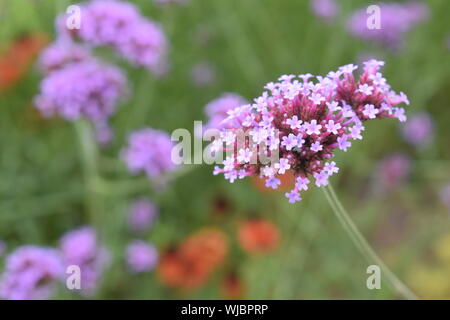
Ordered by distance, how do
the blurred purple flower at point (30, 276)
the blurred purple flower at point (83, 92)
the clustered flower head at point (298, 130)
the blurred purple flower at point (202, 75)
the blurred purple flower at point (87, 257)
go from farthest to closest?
1. the blurred purple flower at point (202, 75)
2. the blurred purple flower at point (87, 257)
3. the blurred purple flower at point (83, 92)
4. the blurred purple flower at point (30, 276)
5. the clustered flower head at point (298, 130)

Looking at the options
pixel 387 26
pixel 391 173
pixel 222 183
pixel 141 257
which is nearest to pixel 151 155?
pixel 141 257

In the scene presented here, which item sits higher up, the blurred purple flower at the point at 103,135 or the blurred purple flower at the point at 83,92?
the blurred purple flower at the point at 103,135

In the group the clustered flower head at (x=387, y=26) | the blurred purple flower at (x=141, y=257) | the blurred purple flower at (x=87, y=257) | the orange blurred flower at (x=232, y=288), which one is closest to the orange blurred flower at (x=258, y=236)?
the orange blurred flower at (x=232, y=288)

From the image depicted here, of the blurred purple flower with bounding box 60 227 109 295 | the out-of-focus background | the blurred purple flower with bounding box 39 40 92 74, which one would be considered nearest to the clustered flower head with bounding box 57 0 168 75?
the blurred purple flower with bounding box 39 40 92 74

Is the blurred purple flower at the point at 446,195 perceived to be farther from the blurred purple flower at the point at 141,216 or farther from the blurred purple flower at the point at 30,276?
the blurred purple flower at the point at 30,276

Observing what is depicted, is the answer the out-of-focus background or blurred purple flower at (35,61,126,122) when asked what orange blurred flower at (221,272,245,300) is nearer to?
the out-of-focus background

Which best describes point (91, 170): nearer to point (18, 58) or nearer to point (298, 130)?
point (18, 58)
